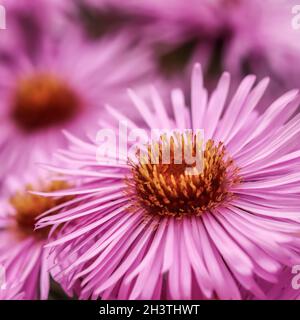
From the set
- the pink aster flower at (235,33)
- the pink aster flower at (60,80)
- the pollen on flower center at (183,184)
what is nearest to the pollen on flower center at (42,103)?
the pink aster flower at (60,80)

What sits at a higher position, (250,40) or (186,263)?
(250,40)

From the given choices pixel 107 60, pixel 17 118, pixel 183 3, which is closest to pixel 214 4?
pixel 183 3

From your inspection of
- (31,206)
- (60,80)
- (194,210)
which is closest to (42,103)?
(60,80)

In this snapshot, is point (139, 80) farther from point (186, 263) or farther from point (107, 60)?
point (186, 263)

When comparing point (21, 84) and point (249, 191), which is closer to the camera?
point (249, 191)

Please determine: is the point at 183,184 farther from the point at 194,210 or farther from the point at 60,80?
the point at 60,80
